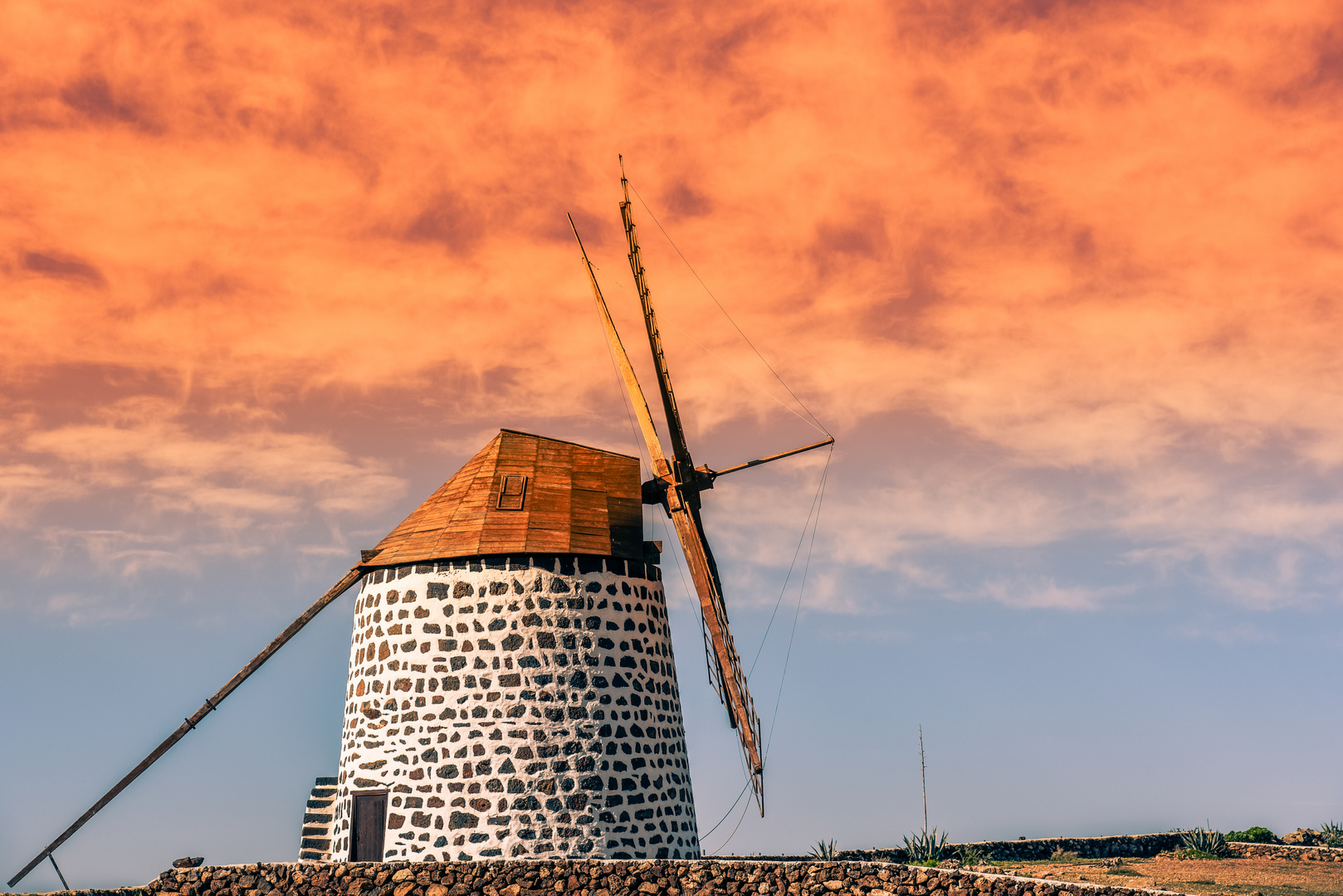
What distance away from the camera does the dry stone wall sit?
1769cm

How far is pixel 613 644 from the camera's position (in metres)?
18.9

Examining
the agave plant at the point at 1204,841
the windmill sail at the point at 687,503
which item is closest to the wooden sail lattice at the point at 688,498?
the windmill sail at the point at 687,503

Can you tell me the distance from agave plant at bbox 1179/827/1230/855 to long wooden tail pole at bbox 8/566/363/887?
59.8 ft

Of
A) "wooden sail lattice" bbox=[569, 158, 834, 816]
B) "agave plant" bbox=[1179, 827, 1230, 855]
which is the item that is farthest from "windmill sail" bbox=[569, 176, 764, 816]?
"agave plant" bbox=[1179, 827, 1230, 855]

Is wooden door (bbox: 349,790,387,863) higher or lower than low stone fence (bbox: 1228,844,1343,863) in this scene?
higher

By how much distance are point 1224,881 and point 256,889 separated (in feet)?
49.7

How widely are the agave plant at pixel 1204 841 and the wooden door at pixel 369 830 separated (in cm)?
1686

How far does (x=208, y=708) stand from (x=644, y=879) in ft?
30.0

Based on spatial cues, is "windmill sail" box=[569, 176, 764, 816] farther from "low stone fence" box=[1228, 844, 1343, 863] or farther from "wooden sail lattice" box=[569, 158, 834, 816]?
"low stone fence" box=[1228, 844, 1343, 863]

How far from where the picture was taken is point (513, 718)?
18.0 meters

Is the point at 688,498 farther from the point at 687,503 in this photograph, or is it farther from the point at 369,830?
the point at 369,830

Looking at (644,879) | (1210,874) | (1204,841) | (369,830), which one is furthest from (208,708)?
(1204,841)

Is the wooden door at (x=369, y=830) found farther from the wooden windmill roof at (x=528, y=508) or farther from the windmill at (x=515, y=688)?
the wooden windmill roof at (x=528, y=508)

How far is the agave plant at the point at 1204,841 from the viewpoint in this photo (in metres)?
24.0
